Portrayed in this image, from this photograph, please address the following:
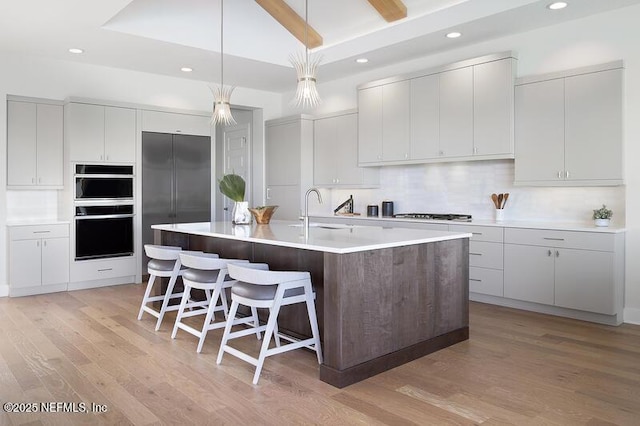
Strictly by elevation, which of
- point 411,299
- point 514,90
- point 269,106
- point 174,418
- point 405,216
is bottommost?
point 174,418

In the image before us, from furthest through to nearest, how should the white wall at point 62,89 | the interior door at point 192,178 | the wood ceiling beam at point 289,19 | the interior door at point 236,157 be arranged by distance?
the interior door at point 236,157 → the interior door at point 192,178 → the wood ceiling beam at point 289,19 → the white wall at point 62,89

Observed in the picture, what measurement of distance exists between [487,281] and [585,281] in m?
0.94

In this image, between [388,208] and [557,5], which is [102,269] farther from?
[557,5]

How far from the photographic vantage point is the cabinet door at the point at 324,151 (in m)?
6.97

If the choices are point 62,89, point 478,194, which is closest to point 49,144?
point 62,89

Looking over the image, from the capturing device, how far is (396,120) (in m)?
5.99

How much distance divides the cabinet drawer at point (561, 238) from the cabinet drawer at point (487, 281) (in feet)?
1.22

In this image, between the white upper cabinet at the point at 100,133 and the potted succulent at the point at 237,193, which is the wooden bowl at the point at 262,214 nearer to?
the potted succulent at the point at 237,193

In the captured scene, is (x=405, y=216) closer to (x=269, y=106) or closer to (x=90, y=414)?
(x=269, y=106)

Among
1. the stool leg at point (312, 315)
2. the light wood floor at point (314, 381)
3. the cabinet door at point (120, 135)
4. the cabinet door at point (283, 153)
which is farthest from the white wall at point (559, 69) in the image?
the cabinet door at point (120, 135)

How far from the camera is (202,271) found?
3.78 meters

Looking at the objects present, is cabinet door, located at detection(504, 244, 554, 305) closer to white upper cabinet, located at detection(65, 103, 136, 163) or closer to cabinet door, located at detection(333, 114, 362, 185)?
cabinet door, located at detection(333, 114, 362, 185)

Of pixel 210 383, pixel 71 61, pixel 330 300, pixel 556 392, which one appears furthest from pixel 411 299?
pixel 71 61

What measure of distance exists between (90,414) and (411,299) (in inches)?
81.3
